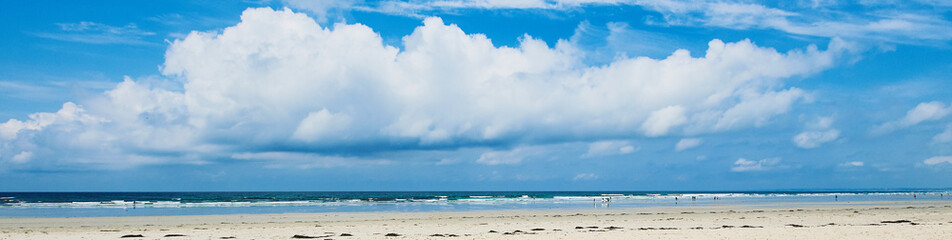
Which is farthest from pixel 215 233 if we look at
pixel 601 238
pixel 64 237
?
pixel 601 238

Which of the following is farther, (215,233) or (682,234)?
(215,233)

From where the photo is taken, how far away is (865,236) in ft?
57.4

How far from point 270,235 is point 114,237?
5.21m

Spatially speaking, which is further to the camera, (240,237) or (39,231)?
(39,231)

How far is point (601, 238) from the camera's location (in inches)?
730

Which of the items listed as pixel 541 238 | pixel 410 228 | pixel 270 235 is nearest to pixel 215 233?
pixel 270 235

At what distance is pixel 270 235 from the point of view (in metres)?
22.9

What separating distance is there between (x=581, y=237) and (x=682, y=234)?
9.56 ft

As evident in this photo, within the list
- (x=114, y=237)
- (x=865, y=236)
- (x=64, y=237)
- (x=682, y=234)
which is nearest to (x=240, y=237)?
(x=114, y=237)

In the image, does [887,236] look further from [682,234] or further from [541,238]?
[541,238]

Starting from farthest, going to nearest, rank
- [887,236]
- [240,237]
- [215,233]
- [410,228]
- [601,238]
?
[410,228] → [215,233] → [240,237] → [601,238] → [887,236]

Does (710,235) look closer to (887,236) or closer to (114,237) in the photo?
(887,236)

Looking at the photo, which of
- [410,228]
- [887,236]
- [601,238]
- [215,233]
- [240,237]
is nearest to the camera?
[887,236]

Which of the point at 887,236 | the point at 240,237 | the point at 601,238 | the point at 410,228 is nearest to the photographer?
the point at 887,236
